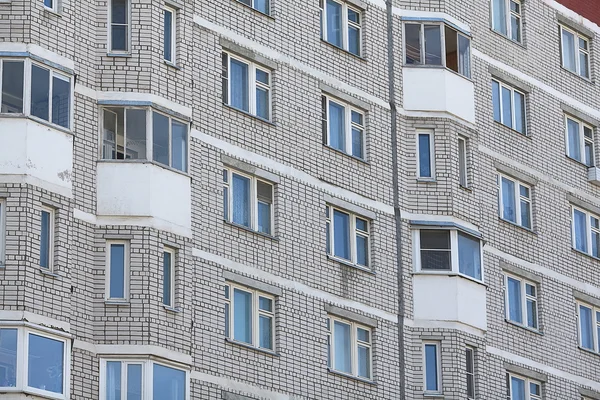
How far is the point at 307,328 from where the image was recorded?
4553 cm

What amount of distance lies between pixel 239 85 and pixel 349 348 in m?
6.56

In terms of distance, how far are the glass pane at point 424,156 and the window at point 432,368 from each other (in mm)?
4294

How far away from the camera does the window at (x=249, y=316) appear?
43.8 meters

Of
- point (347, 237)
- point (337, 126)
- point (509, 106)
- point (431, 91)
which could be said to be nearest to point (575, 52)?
point (509, 106)

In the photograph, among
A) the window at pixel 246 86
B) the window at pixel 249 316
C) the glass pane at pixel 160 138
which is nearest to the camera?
the glass pane at pixel 160 138

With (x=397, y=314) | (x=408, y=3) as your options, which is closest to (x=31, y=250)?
(x=397, y=314)

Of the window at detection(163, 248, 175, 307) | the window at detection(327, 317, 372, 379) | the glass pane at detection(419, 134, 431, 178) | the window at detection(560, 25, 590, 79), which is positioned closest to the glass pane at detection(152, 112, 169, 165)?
the window at detection(163, 248, 175, 307)

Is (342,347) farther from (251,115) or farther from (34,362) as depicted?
(34,362)

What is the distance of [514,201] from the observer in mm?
53000

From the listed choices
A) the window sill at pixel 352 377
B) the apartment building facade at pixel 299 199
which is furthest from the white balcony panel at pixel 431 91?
the window sill at pixel 352 377

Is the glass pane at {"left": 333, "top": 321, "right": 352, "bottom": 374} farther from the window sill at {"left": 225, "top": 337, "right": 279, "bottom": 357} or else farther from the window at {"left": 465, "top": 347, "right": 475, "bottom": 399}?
the window at {"left": 465, "top": 347, "right": 475, "bottom": 399}

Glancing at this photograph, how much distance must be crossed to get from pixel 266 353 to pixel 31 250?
7119mm

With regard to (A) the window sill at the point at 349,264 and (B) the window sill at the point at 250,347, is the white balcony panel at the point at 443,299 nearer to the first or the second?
(A) the window sill at the point at 349,264

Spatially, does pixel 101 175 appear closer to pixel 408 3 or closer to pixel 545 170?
pixel 408 3
